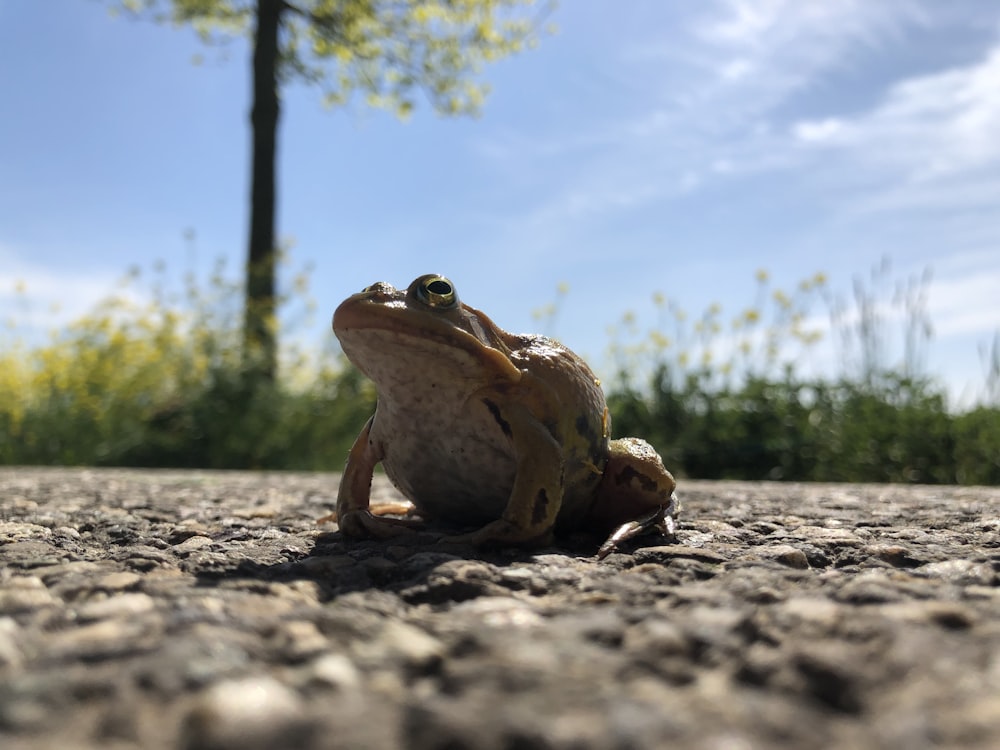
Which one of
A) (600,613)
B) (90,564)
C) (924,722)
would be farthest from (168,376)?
(924,722)

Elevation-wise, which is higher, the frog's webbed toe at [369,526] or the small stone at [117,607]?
the frog's webbed toe at [369,526]

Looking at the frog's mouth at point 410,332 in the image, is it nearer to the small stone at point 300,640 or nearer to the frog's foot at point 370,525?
the frog's foot at point 370,525

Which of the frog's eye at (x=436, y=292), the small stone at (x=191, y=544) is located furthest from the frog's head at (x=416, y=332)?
the small stone at (x=191, y=544)

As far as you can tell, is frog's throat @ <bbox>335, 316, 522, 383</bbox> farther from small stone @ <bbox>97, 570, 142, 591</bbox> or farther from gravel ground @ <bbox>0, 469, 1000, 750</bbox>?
small stone @ <bbox>97, 570, 142, 591</bbox>

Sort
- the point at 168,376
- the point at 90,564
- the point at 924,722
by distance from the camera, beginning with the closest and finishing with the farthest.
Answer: the point at 924,722, the point at 90,564, the point at 168,376

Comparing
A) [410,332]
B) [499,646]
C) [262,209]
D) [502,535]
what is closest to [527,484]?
[502,535]

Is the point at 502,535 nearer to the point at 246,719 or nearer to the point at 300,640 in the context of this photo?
the point at 300,640

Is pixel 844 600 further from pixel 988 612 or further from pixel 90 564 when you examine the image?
pixel 90 564
